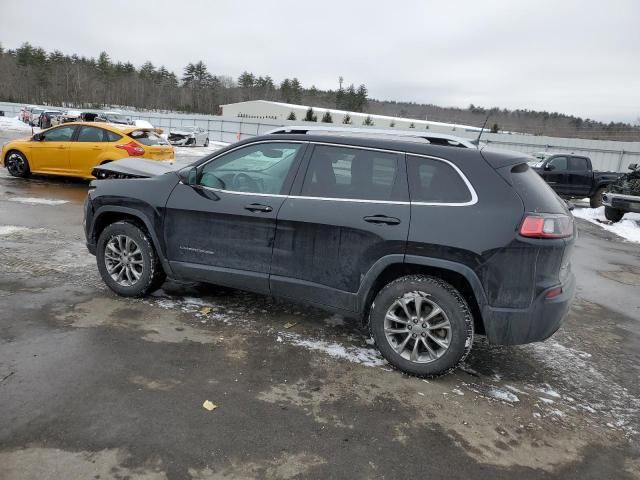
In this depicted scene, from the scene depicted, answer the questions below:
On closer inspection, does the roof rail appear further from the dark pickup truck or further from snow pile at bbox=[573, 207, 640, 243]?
the dark pickup truck

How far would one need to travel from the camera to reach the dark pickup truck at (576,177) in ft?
53.9

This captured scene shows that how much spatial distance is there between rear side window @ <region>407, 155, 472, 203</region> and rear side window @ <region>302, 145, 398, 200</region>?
0.49 ft

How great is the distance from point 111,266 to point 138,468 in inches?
112

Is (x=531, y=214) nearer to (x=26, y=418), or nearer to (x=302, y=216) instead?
(x=302, y=216)

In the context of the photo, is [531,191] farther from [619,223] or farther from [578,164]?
[578,164]

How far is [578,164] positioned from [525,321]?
15.3 metres

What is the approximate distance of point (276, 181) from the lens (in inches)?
167

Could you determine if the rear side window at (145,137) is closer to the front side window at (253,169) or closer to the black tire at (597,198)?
the front side window at (253,169)

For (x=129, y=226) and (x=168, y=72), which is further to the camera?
(x=168, y=72)

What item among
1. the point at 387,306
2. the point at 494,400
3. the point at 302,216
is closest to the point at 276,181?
the point at 302,216

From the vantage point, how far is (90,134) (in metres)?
12.0

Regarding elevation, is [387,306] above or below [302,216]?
below

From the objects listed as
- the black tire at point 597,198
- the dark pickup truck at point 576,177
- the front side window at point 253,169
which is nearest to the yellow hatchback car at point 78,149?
the front side window at point 253,169

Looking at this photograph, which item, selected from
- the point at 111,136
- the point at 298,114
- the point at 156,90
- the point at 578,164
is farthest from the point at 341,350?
the point at 156,90
